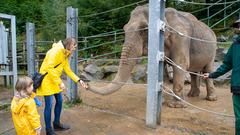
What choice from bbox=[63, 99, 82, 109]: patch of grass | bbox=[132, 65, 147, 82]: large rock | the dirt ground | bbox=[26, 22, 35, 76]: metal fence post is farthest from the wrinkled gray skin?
bbox=[132, 65, 147, 82]: large rock

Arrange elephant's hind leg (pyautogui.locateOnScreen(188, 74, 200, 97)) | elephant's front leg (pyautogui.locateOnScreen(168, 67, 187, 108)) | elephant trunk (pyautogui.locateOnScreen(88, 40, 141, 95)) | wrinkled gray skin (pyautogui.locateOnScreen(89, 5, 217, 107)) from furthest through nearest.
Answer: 1. elephant's hind leg (pyautogui.locateOnScreen(188, 74, 200, 97))
2. elephant's front leg (pyautogui.locateOnScreen(168, 67, 187, 108))
3. wrinkled gray skin (pyautogui.locateOnScreen(89, 5, 217, 107))
4. elephant trunk (pyautogui.locateOnScreen(88, 40, 141, 95))

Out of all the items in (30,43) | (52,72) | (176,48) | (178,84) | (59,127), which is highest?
(30,43)

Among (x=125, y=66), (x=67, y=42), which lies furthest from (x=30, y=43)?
(x=67, y=42)

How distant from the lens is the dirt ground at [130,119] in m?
5.07

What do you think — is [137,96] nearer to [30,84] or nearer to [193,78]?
[193,78]

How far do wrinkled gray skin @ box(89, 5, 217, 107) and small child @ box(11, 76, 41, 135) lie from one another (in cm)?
159

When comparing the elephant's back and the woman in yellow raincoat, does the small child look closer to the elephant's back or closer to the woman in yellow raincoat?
the woman in yellow raincoat

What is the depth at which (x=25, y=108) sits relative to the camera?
375 centimetres

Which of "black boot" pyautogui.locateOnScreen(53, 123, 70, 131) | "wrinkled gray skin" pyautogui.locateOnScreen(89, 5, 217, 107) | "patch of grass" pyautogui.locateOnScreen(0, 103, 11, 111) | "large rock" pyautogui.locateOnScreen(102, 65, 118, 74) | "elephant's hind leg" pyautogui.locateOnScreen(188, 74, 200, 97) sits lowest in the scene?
"black boot" pyautogui.locateOnScreen(53, 123, 70, 131)

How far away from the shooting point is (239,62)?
3834 millimetres

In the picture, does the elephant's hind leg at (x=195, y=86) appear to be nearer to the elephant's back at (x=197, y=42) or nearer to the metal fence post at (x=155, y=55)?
→ the elephant's back at (x=197, y=42)

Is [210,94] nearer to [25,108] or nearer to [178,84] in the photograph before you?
[178,84]

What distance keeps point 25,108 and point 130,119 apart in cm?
224

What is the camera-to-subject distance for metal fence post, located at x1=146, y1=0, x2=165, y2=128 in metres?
4.99
